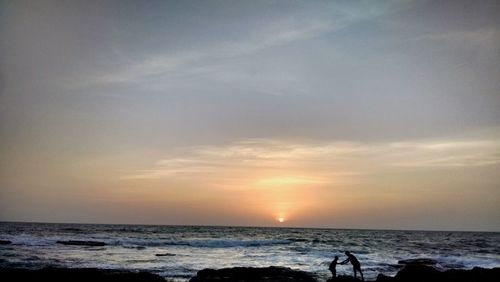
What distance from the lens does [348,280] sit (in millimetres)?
21703

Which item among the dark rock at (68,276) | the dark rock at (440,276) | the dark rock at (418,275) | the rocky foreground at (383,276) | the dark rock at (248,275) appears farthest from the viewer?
the dark rock at (248,275)

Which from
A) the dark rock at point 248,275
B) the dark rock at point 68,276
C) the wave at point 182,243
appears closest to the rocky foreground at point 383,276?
the dark rock at point 248,275

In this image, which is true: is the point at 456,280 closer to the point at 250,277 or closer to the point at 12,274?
the point at 250,277

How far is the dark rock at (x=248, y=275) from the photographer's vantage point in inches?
930

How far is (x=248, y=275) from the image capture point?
2508cm

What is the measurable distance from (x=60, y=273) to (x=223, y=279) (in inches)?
347

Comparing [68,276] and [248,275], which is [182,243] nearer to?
[248,275]

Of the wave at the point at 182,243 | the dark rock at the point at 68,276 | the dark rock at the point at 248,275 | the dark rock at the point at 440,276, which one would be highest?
the dark rock at the point at 440,276

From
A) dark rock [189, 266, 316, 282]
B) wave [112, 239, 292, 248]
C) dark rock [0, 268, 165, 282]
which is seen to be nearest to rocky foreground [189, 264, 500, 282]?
dark rock [189, 266, 316, 282]

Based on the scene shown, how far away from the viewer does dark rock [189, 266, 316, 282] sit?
23609 mm

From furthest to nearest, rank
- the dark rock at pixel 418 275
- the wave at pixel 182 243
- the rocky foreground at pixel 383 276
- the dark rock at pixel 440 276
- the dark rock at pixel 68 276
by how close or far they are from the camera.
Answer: the wave at pixel 182 243
the rocky foreground at pixel 383 276
the dark rock at pixel 418 275
the dark rock at pixel 440 276
the dark rock at pixel 68 276

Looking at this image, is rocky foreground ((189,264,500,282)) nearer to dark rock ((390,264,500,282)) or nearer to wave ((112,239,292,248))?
dark rock ((390,264,500,282))

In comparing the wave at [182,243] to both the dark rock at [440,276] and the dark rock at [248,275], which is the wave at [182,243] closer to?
the dark rock at [248,275]

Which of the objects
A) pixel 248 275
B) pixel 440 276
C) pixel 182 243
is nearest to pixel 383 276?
pixel 440 276
